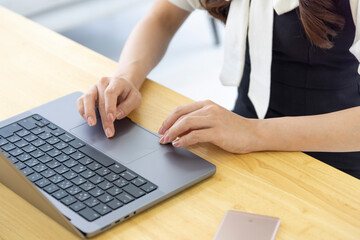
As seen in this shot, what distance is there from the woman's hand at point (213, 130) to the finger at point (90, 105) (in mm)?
131

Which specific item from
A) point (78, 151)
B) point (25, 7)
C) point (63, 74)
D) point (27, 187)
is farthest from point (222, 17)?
point (25, 7)

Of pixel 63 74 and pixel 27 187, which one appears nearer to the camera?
pixel 27 187

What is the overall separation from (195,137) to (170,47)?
207cm

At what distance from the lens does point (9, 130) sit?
3.13 ft

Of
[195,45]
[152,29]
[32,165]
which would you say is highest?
[152,29]

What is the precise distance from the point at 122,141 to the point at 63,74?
11.7 inches

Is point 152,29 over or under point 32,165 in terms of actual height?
over

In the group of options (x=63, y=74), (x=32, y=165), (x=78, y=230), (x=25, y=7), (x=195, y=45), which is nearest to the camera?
(x=78, y=230)

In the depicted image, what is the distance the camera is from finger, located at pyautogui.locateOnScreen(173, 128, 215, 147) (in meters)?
0.88

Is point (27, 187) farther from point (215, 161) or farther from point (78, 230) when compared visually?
point (215, 161)

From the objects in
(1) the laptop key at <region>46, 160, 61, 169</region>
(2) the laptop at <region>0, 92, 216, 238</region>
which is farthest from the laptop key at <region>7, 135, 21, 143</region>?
(1) the laptop key at <region>46, 160, 61, 169</region>

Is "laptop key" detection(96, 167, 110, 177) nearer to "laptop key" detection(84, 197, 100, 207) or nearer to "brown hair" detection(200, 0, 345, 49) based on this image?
"laptop key" detection(84, 197, 100, 207)

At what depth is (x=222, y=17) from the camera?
47.8 inches

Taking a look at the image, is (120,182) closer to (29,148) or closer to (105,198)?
(105,198)
